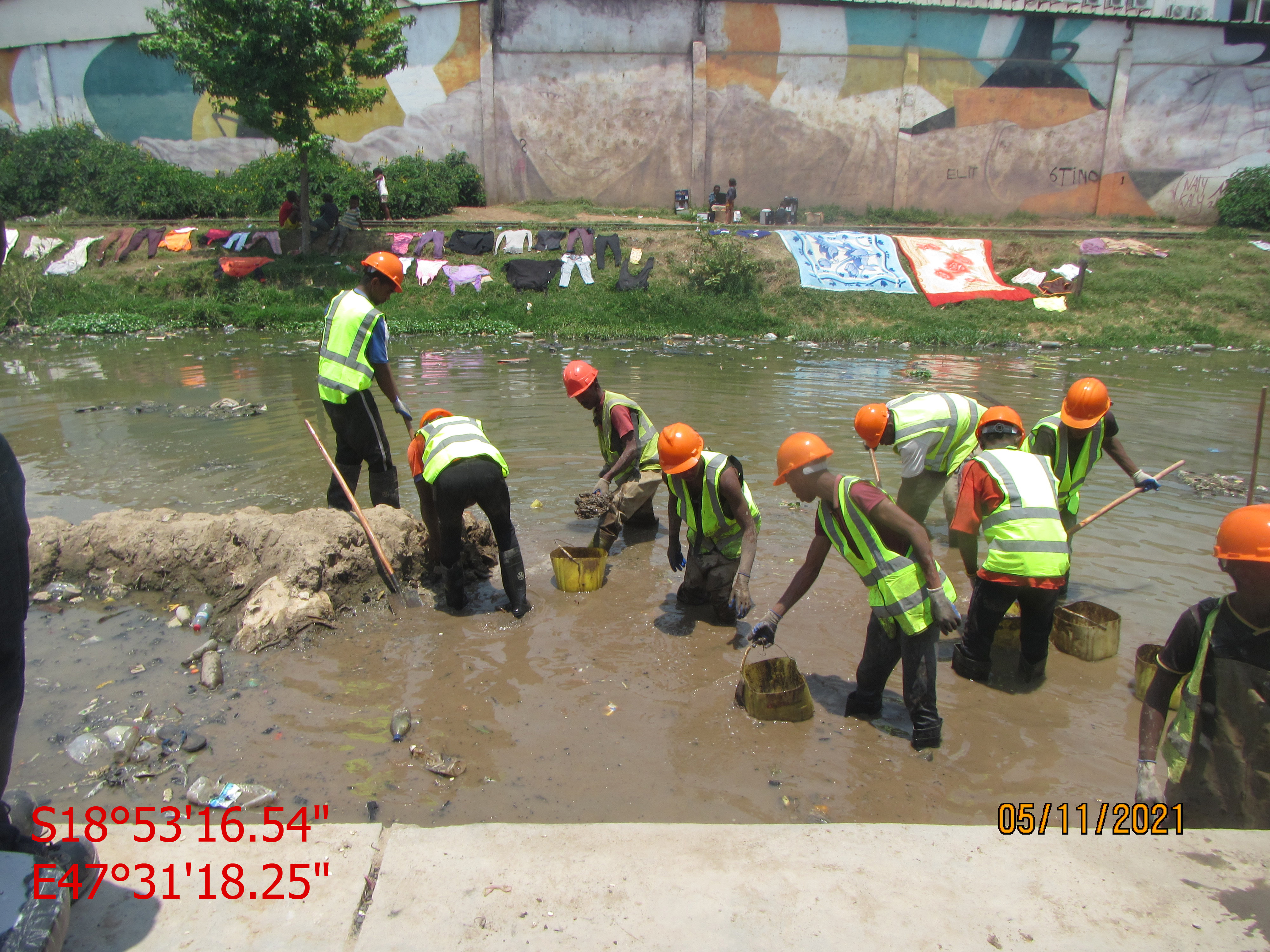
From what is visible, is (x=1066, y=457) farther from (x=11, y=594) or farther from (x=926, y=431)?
(x=11, y=594)

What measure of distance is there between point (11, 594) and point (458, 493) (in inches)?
105

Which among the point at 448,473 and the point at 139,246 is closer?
the point at 448,473

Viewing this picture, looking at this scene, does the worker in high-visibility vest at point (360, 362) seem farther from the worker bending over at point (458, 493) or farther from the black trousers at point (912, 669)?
the black trousers at point (912, 669)

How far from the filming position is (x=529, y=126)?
23969 millimetres

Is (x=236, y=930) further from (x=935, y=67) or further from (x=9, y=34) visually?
(x=9, y=34)

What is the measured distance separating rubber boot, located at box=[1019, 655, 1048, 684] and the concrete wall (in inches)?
877

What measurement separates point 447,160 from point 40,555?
21077 mm

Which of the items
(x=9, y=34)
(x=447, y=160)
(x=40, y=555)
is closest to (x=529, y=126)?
(x=447, y=160)

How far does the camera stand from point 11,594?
5.96ft

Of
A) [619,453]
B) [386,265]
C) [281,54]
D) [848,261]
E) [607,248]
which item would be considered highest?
[281,54]

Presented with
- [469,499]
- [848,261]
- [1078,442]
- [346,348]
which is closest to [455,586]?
[469,499]
